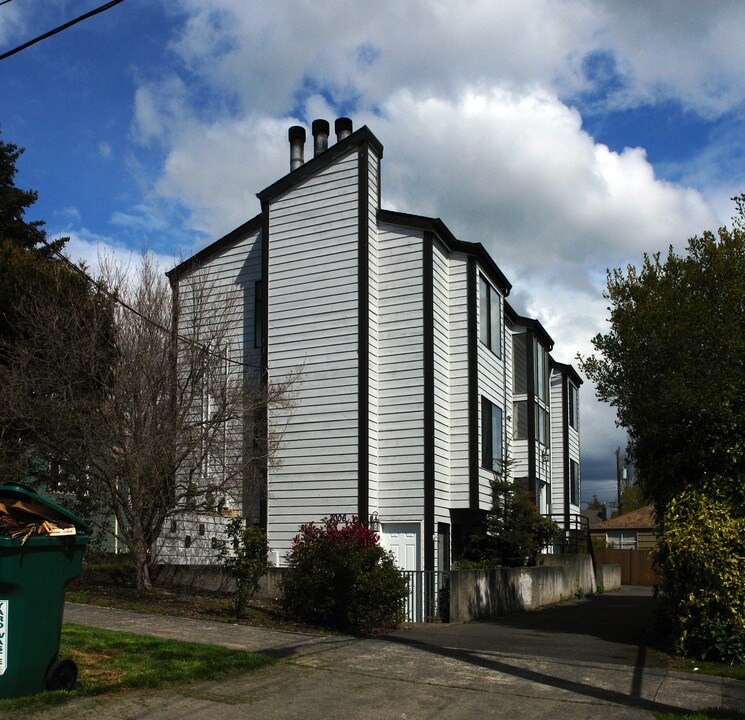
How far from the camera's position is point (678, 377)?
12.9 metres

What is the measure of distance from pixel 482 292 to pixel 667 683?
13.6 m

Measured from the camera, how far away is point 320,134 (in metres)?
22.6

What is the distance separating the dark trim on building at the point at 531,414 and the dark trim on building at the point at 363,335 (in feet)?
34.3

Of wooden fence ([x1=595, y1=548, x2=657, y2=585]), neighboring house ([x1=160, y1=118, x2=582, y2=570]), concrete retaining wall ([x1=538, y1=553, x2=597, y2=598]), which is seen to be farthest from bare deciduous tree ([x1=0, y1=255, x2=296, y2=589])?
wooden fence ([x1=595, y1=548, x2=657, y2=585])

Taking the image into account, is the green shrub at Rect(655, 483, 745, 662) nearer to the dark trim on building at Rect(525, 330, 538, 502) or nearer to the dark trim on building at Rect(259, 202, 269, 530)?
the dark trim on building at Rect(259, 202, 269, 530)

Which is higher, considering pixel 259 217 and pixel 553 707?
pixel 259 217

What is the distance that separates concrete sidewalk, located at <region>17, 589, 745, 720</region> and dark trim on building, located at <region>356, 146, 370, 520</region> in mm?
5415

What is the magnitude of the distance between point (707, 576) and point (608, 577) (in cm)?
2220

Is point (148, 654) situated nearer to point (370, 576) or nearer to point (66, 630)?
point (66, 630)

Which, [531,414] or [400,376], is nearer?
[400,376]

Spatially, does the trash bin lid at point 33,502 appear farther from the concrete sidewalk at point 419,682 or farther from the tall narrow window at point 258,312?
the tall narrow window at point 258,312

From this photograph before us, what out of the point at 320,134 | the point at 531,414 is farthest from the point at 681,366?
the point at 531,414

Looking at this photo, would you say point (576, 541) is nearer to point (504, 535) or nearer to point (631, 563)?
point (504, 535)

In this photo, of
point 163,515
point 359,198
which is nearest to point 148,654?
point 163,515
